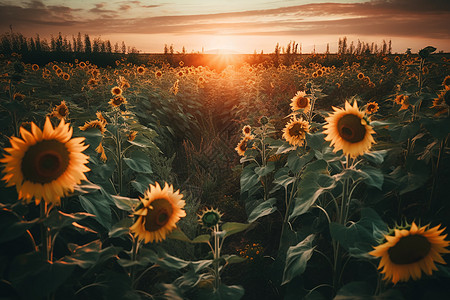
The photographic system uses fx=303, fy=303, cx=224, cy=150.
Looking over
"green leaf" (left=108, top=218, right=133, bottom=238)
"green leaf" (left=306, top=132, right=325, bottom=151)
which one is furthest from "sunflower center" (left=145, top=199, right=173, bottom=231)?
"green leaf" (left=306, top=132, right=325, bottom=151)

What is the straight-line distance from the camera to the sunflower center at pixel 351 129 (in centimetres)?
190

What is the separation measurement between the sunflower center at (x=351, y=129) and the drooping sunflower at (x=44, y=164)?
153 cm

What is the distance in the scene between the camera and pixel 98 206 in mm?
1859

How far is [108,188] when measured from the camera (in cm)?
242

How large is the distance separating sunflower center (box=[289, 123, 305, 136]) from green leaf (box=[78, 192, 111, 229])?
5.81 ft

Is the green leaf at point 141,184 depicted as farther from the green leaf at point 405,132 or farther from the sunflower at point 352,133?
the green leaf at point 405,132

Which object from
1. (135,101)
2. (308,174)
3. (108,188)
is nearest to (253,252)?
(308,174)

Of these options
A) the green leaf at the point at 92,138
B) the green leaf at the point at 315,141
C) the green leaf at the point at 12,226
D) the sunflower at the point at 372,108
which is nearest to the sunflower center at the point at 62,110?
the green leaf at the point at 92,138

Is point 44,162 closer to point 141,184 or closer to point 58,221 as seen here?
point 58,221

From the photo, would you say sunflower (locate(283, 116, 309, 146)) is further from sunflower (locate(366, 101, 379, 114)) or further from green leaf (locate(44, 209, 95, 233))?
green leaf (locate(44, 209, 95, 233))

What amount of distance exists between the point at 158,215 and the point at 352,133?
1272 millimetres

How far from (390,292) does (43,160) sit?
175 cm

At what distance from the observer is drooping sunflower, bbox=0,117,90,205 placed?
49.8 inches

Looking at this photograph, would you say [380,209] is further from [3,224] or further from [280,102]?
[280,102]
